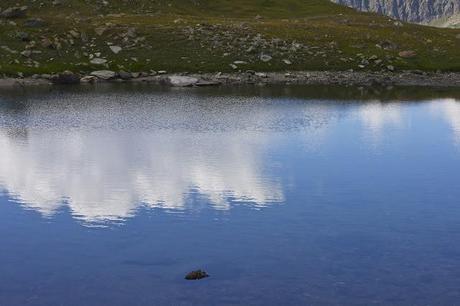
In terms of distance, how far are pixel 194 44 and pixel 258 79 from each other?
56.1 ft

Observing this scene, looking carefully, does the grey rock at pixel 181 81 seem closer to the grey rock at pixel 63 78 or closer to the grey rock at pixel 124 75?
the grey rock at pixel 124 75

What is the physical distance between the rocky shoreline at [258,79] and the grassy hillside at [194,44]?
236 cm

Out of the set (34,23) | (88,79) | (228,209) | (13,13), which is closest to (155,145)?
(228,209)

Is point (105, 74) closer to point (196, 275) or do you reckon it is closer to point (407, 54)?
point (407, 54)

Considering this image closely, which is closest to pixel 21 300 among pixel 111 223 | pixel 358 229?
pixel 111 223

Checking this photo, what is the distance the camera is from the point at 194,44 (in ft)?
414

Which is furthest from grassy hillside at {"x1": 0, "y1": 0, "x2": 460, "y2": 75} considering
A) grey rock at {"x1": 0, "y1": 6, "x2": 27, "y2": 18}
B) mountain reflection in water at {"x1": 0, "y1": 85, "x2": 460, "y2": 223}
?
mountain reflection in water at {"x1": 0, "y1": 85, "x2": 460, "y2": 223}

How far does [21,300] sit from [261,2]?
567 ft

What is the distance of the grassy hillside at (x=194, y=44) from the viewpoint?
389ft

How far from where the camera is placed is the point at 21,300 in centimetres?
2653

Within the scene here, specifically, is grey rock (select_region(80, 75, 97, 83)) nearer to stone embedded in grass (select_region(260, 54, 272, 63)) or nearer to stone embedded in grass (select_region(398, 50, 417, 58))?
stone embedded in grass (select_region(260, 54, 272, 63))

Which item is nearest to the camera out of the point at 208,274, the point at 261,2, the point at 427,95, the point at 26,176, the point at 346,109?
the point at 208,274

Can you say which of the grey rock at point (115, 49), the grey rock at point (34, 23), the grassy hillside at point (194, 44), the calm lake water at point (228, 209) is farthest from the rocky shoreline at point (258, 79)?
the calm lake water at point (228, 209)

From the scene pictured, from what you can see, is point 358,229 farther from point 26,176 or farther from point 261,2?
point 261,2
